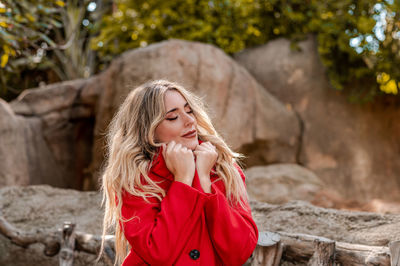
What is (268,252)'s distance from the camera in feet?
7.98

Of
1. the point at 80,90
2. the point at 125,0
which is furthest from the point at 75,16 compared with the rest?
the point at 80,90

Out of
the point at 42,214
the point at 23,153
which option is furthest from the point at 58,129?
the point at 42,214

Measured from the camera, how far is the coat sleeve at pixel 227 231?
5.94 feet

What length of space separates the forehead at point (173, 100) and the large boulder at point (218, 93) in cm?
318

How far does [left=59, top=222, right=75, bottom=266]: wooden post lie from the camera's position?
3.24 metres

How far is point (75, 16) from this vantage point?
9.01 metres

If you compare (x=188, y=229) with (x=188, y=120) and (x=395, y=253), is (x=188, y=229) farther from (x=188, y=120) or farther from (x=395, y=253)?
(x=395, y=253)

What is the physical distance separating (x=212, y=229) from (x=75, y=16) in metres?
8.17

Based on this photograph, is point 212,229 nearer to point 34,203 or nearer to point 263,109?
point 34,203

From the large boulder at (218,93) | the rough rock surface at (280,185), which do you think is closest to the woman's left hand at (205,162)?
the rough rock surface at (280,185)

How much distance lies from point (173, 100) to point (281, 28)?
5.26 m

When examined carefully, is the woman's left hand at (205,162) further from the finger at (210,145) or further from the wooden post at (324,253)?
the wooden post at (324,253)

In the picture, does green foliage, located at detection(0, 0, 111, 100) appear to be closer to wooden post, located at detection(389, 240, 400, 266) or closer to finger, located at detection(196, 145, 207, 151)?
finger, located at detection(196, 145, 207, 151)

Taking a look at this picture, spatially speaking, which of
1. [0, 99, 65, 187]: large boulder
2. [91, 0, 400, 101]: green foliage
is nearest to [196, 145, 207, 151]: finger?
[0, 99, 65, 187]: large boulder
